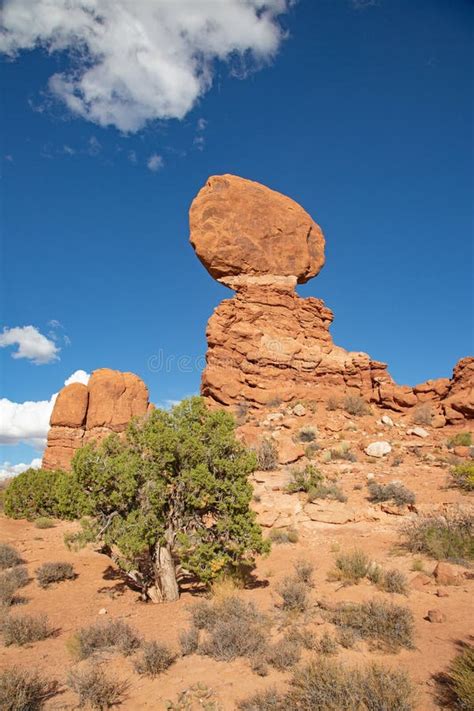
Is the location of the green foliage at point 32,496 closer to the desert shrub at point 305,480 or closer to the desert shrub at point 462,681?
the desert shrub at point 305,480

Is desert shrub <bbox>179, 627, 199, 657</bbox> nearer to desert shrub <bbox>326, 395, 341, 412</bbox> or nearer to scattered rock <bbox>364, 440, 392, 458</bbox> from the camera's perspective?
scattered rock <bbox>364, 440, 392, 458</bbox>

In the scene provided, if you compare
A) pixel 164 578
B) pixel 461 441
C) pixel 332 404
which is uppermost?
pixel 332 404

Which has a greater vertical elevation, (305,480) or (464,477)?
(305,480)

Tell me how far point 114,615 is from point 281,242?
2602 cm

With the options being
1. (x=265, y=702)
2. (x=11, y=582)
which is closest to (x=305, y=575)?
(x=265, y=702)

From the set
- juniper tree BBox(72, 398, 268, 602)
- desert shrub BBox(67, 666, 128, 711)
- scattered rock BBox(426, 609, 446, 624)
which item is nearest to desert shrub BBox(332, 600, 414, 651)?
scattered rock BBox(426, 609, 446, 624)

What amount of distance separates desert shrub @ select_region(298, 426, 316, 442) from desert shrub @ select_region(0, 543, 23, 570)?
1316cm

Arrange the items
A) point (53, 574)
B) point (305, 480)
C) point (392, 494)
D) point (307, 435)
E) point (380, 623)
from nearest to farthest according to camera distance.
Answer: point (380, 623) < point (53, 574) < point (392, 494) < point (305, 480) < point (307, 435)

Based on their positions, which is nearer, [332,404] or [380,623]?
[380,623]

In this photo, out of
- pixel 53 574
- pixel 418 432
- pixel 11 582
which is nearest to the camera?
pixel 11 582

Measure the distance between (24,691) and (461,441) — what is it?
1947 cm

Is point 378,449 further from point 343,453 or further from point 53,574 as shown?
point 53,574

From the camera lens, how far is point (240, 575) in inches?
372

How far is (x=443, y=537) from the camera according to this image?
9.71 m
